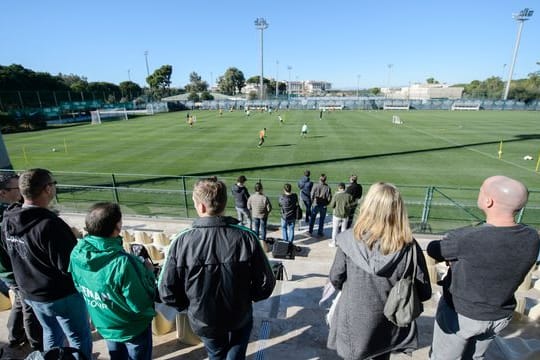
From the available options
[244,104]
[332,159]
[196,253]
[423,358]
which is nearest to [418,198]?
[332,159]

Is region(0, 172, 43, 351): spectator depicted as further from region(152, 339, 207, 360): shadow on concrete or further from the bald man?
the bald man

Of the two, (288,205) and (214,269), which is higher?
(214,269)

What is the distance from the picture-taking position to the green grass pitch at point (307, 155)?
610 inches


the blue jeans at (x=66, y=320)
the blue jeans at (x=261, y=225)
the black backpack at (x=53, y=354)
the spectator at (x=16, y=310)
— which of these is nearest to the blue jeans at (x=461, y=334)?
the black backpack at (x=53, y=354)

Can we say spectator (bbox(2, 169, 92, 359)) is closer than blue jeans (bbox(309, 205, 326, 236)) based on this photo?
Yes

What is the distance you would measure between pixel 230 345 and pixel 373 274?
4.44 feet

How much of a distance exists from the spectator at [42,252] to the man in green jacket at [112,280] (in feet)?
1.29

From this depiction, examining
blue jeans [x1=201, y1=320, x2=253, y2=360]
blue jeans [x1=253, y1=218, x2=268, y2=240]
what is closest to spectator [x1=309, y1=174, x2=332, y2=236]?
blue jeans [x1=253, y1=218, x2=268, y2=240]

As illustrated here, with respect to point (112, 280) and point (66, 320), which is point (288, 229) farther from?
point (112, 280)

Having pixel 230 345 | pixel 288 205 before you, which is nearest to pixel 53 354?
pixel 230 345

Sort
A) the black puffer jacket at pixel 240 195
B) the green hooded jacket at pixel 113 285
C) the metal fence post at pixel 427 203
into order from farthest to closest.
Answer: the metal fence post at pixel 427 203 < the black puffer jacket at pixel 240 195 < the green hooded jacket at pixel 113 285

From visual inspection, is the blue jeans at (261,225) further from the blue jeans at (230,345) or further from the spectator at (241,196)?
the blue jeans at (230,345)

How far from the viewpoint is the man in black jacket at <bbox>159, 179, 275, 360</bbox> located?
7.07 ft

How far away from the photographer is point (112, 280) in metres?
2.29
